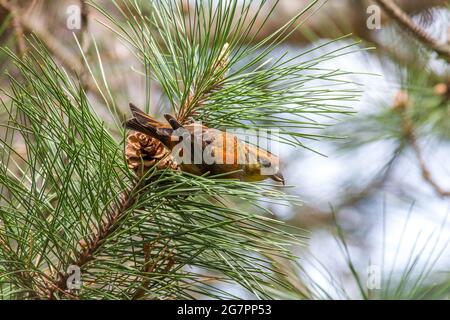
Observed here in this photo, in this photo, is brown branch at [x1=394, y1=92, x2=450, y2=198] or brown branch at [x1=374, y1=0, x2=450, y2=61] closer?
brown branch at [x1=374, y1=0, x2=450, y2=61]

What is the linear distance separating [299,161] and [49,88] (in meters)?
1.84

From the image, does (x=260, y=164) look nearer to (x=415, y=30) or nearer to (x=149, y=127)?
(x=149, y=127)

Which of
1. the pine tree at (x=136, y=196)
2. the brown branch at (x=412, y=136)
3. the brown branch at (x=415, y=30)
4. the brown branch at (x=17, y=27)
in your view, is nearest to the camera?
the pine tree at (x=136, y=196)

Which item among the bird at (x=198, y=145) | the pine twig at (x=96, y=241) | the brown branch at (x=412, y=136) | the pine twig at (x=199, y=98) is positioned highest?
the brown branch at (x=412, y=136)

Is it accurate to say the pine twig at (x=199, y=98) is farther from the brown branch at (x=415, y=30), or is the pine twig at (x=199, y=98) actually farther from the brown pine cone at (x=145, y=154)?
the brown branch at (x=415, y=30)

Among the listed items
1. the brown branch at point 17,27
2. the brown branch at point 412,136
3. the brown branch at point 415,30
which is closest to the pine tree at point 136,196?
the brown branch at point 17,27

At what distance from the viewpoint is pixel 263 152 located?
112 centimetres

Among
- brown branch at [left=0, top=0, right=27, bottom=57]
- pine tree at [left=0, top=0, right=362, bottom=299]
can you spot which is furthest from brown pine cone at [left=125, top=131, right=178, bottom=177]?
brown branch at [left=0, top=0, right=27, bottom=57]

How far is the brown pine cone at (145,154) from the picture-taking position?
1.06 meters

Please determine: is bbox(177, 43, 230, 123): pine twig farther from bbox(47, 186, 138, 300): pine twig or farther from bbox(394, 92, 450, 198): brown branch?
bbox(394, 92, 450, 198): brown branch

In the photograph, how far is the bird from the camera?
3.35ft

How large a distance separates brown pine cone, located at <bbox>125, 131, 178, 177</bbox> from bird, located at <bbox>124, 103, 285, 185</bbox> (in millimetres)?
20

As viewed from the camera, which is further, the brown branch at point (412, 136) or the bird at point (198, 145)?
the brown branch at point (412, 136)

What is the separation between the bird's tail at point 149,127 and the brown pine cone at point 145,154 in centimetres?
3
